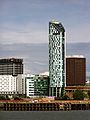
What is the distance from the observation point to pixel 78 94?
559 feet

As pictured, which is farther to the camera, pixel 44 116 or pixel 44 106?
pixel 44 106

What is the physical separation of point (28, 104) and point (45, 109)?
526cm

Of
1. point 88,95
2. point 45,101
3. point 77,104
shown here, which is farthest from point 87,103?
point 88,95

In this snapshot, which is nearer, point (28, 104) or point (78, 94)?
point (28, 104)

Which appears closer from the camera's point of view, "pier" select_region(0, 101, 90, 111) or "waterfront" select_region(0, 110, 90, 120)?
"waterfront" select_region(0, 110, 90, 120)

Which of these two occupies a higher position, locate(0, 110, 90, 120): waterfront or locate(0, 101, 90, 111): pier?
locate(0, 110, 90, 120): waterfront

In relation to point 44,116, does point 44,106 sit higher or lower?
lower

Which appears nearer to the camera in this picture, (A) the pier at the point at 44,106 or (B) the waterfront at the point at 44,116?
(B) the waterfront at the point at 44,116

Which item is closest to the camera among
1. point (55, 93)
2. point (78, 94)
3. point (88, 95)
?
point (78, 94)

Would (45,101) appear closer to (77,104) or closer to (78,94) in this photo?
(77,104)

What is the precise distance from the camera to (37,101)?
145500mm

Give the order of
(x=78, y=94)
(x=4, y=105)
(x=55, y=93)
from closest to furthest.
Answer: (x=4, y=105) → (x=78, y=94) → (x=55, y=93)

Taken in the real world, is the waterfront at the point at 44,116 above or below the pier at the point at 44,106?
above

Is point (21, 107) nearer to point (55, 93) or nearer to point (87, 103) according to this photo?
point (87, 103)
